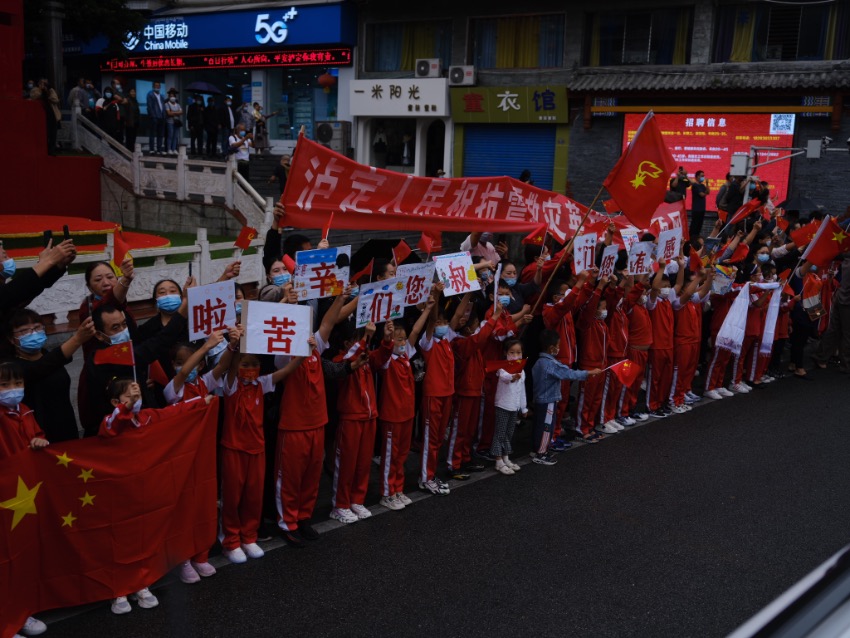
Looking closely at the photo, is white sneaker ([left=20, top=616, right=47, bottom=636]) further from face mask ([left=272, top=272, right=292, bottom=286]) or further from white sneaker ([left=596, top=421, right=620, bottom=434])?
white sneaker ([left=596, top=421, right=620, bottom=434])

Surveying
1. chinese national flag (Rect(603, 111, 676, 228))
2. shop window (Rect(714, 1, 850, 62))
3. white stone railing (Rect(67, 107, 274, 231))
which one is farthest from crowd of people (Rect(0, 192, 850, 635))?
shop window (Rect(714, 1, 850, 62))

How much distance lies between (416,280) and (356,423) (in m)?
1.20

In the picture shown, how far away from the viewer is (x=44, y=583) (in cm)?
479

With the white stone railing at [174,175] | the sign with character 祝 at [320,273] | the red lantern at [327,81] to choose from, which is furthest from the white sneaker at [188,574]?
the red lantern at [327,81]

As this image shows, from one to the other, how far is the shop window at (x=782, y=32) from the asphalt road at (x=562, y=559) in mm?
13872

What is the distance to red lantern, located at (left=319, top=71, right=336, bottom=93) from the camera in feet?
80.5

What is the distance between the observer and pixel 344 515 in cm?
639

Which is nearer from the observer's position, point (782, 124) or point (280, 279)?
point (280, 279)

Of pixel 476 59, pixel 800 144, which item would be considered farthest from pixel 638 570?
pixel 476 59

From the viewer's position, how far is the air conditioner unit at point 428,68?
2330cm

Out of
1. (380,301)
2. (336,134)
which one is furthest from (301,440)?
(336,134)

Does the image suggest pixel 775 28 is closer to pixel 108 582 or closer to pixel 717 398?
pixel 717 398

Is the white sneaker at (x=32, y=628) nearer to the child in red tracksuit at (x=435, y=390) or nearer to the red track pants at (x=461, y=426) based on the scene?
the child in red tracksuit at (x=435, y=390)

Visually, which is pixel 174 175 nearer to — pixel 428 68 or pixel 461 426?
pixel 428 68
